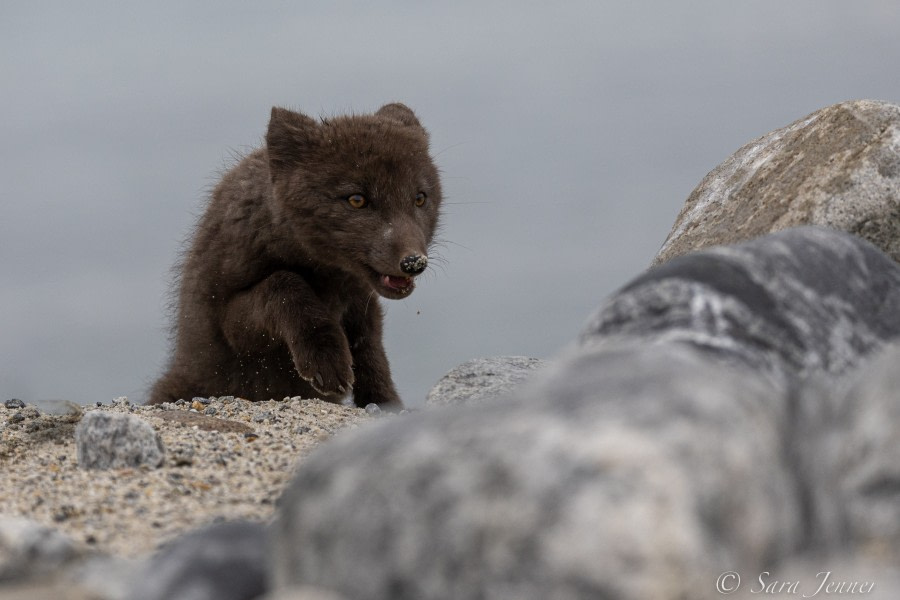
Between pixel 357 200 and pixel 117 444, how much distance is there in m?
2.67

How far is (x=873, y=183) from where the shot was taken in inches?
260

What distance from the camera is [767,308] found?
3.98 meters

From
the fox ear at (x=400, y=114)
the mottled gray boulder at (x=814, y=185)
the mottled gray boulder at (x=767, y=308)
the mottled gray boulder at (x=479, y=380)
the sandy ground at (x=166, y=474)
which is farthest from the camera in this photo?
the fox ear at (x=400, y=114)

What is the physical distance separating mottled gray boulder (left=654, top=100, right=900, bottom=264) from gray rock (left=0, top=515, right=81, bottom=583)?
188 inches

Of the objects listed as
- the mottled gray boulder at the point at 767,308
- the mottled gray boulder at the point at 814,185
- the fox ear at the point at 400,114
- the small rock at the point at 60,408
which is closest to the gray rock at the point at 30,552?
the mottled gray boulder at the point at 767,308

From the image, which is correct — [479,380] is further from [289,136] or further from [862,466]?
[862,466]

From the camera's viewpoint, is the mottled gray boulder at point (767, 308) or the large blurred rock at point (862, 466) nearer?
the large blurred rock at point (862, 466)

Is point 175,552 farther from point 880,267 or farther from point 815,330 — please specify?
point 880,267

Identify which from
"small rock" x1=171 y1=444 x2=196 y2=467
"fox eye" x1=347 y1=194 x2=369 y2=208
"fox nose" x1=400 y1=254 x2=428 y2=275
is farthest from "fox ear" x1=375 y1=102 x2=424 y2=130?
"small rock" x1=171 y1=444 x2=196 y2=467

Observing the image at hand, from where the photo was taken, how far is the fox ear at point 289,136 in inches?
301

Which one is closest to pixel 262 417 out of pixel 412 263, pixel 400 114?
pixel 412 263

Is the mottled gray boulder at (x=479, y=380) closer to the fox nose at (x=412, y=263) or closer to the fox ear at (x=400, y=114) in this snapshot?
the fox nose at (x=412, y=263)

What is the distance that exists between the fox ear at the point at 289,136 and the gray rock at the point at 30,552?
420cm

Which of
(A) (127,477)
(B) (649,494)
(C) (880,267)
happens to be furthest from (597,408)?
(A) (127,477)
